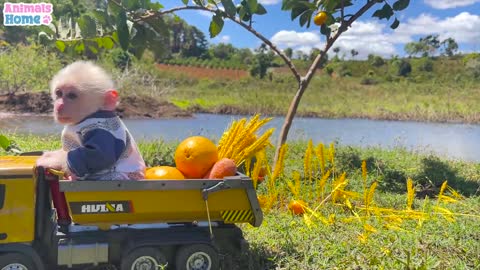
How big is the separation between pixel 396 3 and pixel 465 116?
758 inches

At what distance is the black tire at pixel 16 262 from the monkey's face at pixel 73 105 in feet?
2.57

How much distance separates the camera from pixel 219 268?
3.04 meters

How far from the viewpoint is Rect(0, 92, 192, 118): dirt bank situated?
20266mm

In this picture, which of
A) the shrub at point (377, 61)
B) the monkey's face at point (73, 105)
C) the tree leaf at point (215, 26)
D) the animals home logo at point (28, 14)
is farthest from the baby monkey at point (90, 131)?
the shrub at point (377, 61)

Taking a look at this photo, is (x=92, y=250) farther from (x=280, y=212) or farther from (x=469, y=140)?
(x=469, y=140)

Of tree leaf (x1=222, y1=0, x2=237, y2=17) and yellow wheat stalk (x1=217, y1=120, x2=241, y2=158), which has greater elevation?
tree leaf (x1=222, y1=0, x2=237, y2=17)

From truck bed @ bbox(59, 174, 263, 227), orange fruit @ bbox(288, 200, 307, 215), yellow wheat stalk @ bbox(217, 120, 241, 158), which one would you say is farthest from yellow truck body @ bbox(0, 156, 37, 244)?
orange fruit @ bbox(288, 200, 307, 215)

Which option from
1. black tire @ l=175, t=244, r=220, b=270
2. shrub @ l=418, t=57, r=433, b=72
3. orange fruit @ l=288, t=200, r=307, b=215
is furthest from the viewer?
shrub @ l=418, t=57, r=433, b=72

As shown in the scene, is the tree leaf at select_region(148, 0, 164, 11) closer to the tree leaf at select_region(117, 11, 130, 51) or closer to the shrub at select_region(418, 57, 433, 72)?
the tree leaf at select_region(117, 11, 130, 51)

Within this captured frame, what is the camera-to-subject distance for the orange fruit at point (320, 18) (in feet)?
19.8

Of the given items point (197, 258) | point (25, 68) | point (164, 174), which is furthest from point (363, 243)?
point (25, 68)

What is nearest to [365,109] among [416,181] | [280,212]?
[416,181]

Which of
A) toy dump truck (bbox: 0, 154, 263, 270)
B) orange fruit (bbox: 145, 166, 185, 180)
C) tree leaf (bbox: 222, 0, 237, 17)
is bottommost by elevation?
toy dump truck (bbox: 0, 154, 263, 270)

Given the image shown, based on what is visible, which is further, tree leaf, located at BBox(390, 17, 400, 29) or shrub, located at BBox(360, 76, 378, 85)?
shrub, located at BBox(360, 76, 378, 85)
